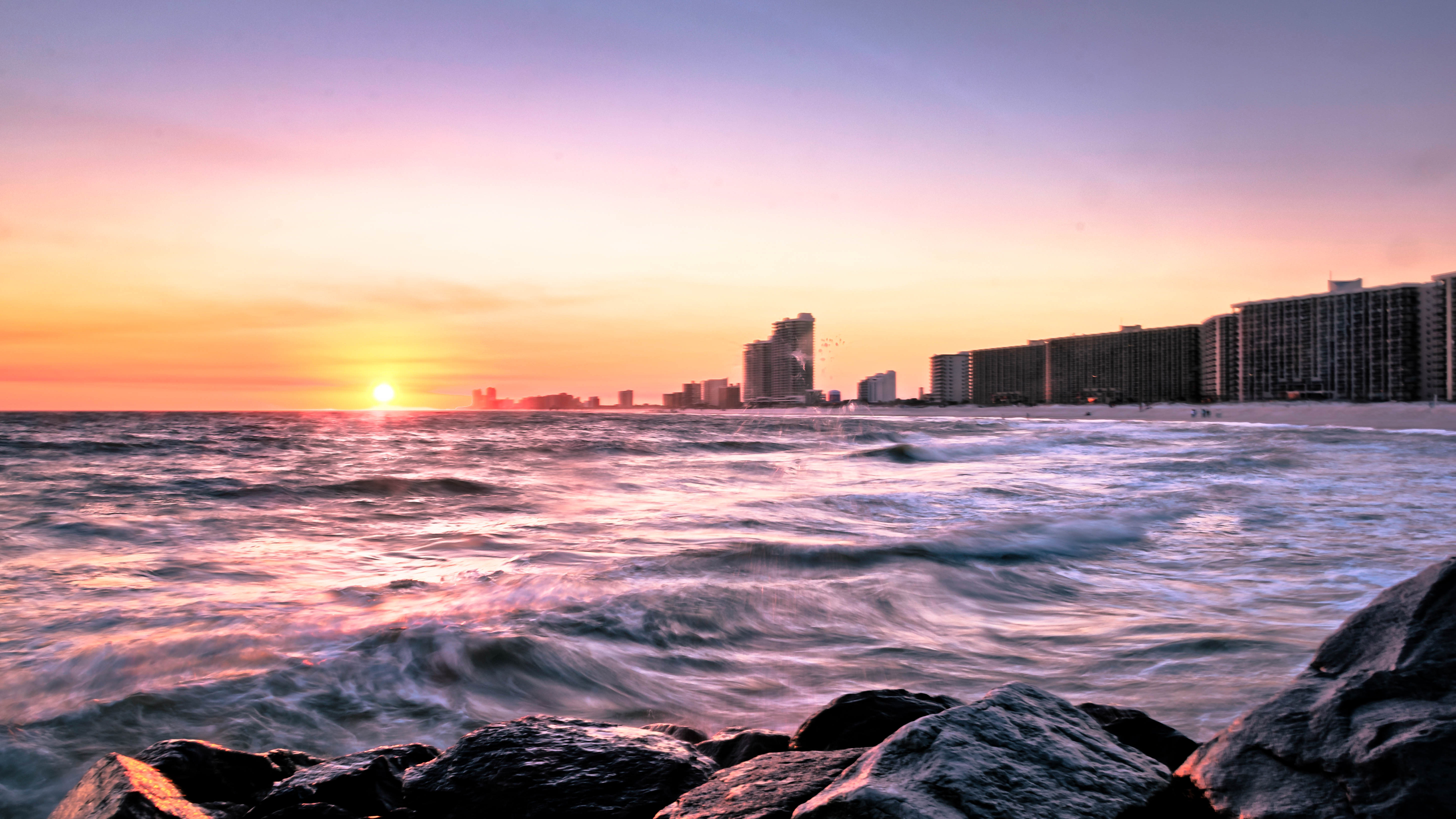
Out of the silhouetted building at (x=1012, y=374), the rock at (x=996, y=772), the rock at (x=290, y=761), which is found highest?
the silhouetted building at (x=1012, y=374)

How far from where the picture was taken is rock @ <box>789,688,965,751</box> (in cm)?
326

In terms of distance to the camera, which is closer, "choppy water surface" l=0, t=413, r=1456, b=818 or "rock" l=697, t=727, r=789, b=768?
"rock" l=697, t=727, r=789, b=768

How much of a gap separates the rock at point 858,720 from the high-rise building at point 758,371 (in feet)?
580

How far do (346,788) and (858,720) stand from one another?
7.22 feet

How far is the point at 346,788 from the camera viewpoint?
295 centimetres

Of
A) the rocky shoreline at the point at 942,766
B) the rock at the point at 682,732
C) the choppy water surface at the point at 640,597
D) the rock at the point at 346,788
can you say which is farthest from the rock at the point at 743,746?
the rock at the point at 346,788

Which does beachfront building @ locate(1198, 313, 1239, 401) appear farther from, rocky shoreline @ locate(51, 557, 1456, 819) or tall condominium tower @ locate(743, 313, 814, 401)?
rocky shoreline @ locate(51, 557, 1456, 819)

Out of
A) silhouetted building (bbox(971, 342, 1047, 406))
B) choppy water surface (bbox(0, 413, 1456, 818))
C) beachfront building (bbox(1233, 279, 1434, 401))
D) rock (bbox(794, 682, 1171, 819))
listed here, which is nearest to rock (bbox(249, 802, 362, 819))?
choppy water surface (bbox(0, 413, 1456, 818))

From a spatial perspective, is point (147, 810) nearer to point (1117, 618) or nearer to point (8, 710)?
point (8, 710)

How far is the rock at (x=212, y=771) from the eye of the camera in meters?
3.05

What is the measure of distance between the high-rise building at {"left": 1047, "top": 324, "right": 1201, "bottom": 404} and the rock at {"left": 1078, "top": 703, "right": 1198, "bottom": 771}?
144 metres

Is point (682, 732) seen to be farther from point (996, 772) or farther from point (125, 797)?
point (125, 797)

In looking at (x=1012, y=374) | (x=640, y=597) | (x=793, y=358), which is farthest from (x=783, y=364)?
(x=640, y=597)

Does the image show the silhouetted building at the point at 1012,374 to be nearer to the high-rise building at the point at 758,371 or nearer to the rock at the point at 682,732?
the high-rise building at the point at 758,371
